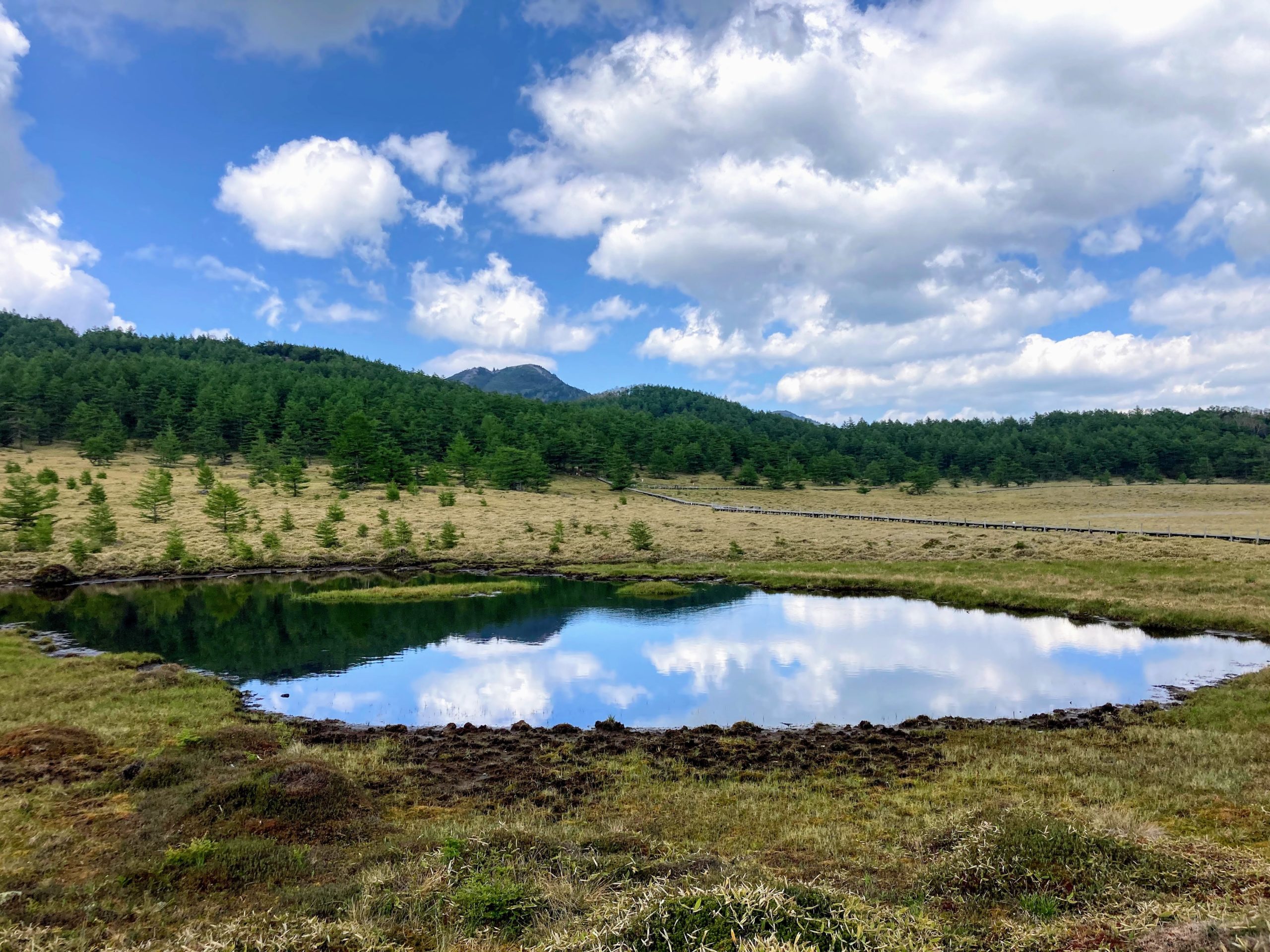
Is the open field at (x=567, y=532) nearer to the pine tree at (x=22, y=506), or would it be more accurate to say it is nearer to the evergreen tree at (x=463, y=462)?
the pine tree at (x=22, y=506)

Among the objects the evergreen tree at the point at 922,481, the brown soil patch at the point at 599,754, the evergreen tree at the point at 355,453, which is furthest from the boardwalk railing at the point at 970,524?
the brown soil patch at the point at 599,754

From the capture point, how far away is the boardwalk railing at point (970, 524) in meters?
53.4

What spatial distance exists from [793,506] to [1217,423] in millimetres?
151976

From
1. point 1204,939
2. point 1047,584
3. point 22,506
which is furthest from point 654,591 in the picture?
point 22,506

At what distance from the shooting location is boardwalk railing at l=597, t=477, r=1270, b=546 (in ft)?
175

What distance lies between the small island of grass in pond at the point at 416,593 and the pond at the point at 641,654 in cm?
123

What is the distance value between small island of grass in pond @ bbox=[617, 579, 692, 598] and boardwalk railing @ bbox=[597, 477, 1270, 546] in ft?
114

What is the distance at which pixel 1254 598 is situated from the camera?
110 feet

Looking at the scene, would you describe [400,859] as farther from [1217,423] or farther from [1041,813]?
[1217,423]

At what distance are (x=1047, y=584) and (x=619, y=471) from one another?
7542cm

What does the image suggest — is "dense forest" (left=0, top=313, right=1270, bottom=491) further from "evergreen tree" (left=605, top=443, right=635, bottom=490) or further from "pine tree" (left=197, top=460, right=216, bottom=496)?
"pine tree" (left=197, top=460, right=216, bottom=496)

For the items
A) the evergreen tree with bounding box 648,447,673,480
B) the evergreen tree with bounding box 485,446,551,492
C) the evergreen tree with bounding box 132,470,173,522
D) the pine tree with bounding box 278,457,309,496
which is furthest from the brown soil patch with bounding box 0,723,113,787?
the evergreen tree with bounding box 648,447,673,480

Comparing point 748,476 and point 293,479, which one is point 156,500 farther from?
point 748,476

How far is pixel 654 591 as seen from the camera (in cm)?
4575
